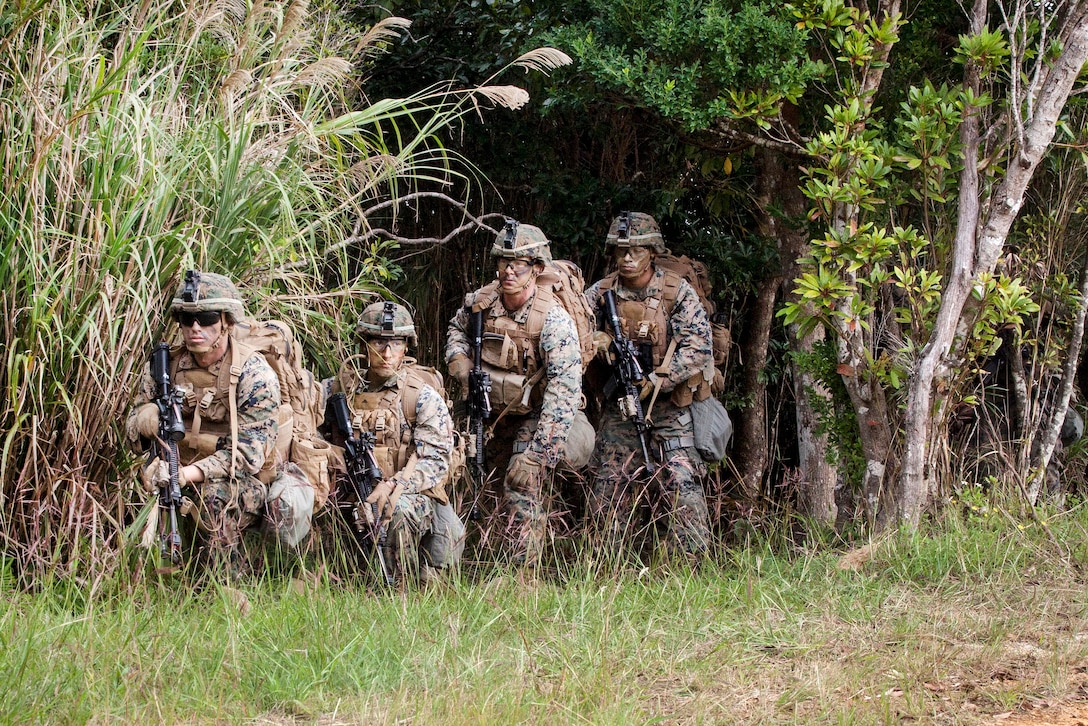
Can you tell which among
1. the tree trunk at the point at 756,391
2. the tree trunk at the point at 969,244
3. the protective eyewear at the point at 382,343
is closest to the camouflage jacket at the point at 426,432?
the protective eyewear at the point at 382,343

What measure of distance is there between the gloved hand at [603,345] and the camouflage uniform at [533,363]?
285 millimetres

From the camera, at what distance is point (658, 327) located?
643 cm

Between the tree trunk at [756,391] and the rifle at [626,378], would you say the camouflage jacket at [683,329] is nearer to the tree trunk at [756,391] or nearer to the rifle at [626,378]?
the rifle at [626,378]

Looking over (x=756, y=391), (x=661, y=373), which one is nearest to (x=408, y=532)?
(x=661, y=373)

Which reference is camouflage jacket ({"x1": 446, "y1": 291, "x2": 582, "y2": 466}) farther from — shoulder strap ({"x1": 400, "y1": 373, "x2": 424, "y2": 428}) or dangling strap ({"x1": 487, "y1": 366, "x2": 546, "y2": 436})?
shoulder strap ({"x1": 400, "y1": 373, "x2": 424, "y2": 428})

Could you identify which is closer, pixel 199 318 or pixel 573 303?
pixel 199 318

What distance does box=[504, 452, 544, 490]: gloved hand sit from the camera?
585 centimetres

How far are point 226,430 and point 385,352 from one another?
0.80m

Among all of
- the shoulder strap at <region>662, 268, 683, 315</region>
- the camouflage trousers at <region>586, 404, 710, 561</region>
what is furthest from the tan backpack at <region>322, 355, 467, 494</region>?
the shoulder strap at <region>662, 268, 683, 315</region>

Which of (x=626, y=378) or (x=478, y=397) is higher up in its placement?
(x=626, y=378)

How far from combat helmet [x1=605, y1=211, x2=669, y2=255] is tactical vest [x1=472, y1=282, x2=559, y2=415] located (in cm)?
53

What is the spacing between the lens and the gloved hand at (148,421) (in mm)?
4812

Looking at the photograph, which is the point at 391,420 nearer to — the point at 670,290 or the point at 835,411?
the point at 670,290

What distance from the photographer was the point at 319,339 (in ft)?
19.6
